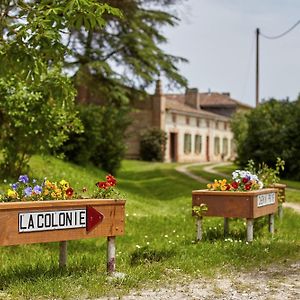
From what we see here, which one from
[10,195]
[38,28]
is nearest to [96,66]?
[38,28]

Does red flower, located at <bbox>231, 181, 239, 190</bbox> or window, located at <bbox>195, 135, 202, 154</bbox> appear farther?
window, located at <bbox>195, 135, 202, 154</bbox>

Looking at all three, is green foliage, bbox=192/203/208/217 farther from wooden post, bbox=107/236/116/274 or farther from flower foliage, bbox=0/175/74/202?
flower foliage, bbox=0/175/74/202

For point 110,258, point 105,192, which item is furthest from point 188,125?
point 110,258

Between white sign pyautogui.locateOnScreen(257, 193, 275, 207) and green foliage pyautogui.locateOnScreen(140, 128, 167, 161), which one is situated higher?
green foliage pyautogui.locateOnScreen(140, 128, 167, 161)

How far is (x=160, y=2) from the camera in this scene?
34438 mm

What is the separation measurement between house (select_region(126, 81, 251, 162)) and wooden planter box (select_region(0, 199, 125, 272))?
33.2 m

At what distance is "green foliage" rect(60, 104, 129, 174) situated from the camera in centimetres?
2356

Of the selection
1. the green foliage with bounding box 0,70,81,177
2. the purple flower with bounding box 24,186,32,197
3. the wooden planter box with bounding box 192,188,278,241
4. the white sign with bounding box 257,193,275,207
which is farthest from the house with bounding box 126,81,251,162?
the purple flower with bounding box 24,186,32,197

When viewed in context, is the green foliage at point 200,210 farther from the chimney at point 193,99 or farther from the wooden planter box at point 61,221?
the chimney at point 193,99

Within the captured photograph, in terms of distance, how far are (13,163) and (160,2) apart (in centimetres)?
2110

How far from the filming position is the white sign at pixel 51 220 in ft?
18.5

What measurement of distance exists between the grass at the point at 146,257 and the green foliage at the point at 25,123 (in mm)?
3047

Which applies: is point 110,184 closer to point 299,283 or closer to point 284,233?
point 299,283

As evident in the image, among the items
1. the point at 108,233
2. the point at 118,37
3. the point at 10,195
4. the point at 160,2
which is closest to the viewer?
the point at 10,195
